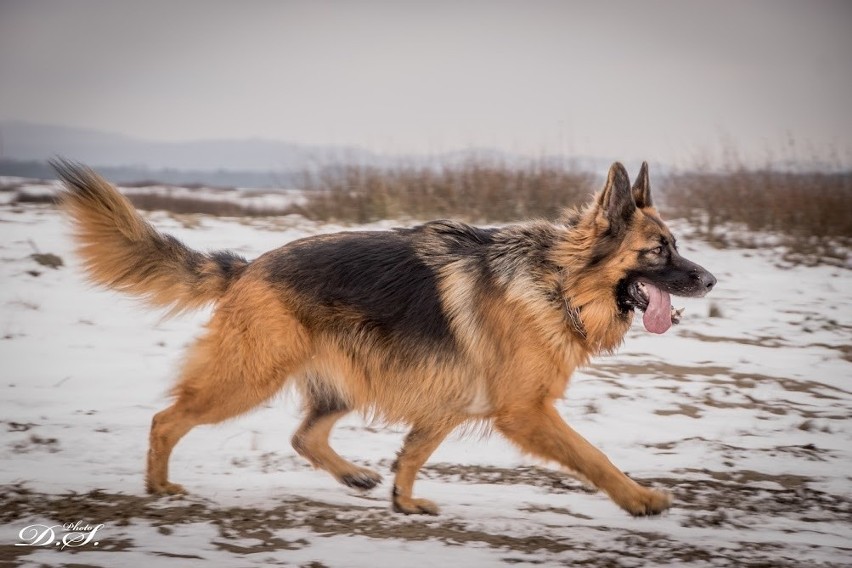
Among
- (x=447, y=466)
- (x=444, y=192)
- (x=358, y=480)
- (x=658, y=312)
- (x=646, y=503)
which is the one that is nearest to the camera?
(x=646, y=503)

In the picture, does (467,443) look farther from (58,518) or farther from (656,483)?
(58,518)

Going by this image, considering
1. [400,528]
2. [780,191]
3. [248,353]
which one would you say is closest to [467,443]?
[400,528]

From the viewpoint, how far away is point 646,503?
4.49m

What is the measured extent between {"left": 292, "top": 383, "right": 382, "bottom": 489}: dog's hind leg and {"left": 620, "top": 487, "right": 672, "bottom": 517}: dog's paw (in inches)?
65.8

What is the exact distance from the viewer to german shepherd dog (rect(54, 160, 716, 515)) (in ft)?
15.7

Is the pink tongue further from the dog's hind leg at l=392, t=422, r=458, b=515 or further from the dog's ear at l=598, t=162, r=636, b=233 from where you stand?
the dog's hind leg at l=392, t=422, r=458, b=515

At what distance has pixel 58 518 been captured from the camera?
433 cm

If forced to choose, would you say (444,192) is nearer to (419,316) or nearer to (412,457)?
(419,316)

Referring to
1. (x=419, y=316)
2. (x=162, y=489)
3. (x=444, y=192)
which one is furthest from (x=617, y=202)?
(x=444, y=192)

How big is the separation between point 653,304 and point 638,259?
11.4 inches

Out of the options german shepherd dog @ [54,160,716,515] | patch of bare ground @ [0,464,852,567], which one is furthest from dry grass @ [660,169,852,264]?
german shepherd dog @ [54,160,716,515]

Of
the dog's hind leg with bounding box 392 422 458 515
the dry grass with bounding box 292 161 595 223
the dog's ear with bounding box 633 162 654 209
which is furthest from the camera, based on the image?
the dry grass with bounding box 292 161 595 223

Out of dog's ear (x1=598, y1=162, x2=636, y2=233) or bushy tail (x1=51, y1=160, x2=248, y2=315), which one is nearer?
dog's ear (x1=598, y1=162, x2=636, y2=233)

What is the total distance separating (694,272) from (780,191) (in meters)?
10.9
